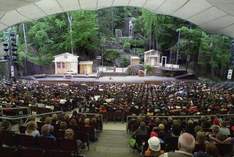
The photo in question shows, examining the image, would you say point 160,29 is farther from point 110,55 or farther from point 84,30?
point 84,30

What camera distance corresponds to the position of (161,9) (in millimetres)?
18203

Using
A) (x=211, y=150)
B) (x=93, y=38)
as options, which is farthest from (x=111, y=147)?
(x=93, y=38)

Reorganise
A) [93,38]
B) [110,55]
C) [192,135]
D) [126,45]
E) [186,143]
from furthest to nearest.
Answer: [126,45] → [110,55] → [93,38] → [192,135] → [186,143]

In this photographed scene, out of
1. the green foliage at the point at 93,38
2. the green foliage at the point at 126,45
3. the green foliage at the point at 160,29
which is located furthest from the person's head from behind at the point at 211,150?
the green foliage at the point at 126,45

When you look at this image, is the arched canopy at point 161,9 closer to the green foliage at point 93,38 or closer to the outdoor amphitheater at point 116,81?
the outdoor amphitheater at point 116,81

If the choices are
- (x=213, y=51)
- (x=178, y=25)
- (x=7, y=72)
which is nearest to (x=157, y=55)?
(x=178, y=25)

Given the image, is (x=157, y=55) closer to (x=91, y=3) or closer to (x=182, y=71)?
(x=182, y=71)

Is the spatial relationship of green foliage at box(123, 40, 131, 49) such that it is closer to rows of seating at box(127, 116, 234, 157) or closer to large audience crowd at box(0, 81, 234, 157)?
large audience crowd at box(0, 81, 234, 157)

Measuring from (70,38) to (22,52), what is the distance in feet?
29.1

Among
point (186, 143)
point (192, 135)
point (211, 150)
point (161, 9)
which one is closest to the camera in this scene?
point (186, 143)

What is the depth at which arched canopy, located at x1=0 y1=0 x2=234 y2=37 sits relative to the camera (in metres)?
14.1

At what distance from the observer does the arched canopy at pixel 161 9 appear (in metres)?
14.1

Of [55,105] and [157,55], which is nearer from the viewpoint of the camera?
[55,105]

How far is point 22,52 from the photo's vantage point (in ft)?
164
